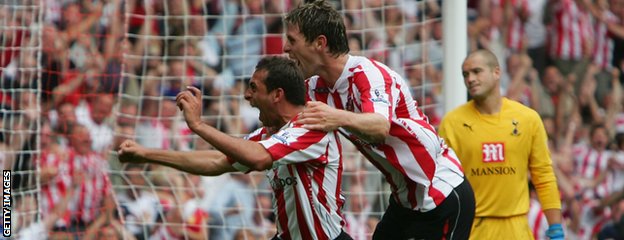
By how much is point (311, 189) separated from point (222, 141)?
1.98ft

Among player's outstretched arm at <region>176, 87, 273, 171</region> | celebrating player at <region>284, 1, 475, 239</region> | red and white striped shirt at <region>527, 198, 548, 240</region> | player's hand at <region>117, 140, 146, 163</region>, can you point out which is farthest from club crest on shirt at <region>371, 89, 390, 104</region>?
red and white striped shirt at <region>527, 198, 548, 240</region>

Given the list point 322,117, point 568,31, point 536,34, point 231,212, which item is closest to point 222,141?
point 322,117

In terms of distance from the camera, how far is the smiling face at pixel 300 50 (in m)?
5.48

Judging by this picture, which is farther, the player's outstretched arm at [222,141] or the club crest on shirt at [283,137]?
the club crest on shirt at [283,137]

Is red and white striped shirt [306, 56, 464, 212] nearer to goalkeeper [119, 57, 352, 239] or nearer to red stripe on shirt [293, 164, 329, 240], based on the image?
goalkeeper [119, 57, 352, 239]

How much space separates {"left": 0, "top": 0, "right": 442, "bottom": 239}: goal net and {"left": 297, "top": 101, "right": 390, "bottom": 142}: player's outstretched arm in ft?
10.3

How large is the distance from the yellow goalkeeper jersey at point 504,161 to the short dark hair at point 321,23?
6.46 ft

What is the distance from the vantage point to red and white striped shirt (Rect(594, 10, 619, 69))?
440 inches

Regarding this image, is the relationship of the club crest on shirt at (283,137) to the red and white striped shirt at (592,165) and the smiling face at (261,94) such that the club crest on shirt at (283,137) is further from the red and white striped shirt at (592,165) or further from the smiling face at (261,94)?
the red and white striped shirt at (592,165)

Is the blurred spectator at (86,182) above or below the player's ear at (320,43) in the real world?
below

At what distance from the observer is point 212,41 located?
8.95 m

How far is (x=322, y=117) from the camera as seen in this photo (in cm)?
502

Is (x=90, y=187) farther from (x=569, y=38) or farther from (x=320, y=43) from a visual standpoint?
(x=569, y=38)

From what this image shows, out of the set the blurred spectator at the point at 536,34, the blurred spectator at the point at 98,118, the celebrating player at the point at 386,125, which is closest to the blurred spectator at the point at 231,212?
the blurred spectator at the point at 98,118
